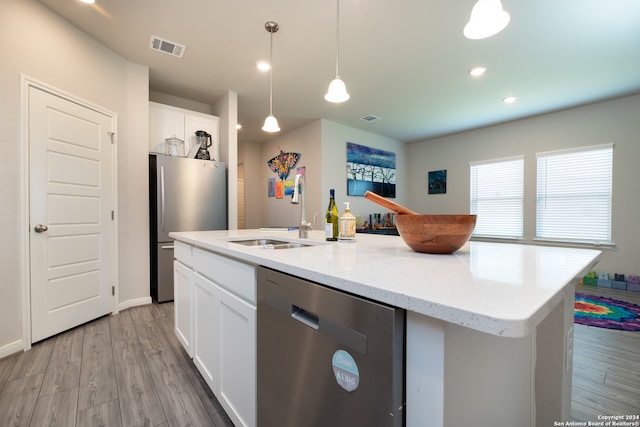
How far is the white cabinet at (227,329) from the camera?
1.09 meters

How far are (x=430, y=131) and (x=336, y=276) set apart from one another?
18.2 ft

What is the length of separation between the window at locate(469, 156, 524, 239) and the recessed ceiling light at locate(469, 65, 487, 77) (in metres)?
2.34

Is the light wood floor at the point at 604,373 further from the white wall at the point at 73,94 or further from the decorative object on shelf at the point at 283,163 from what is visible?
the decorative object on shelf at the point at 283,163

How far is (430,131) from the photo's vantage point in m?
5.45

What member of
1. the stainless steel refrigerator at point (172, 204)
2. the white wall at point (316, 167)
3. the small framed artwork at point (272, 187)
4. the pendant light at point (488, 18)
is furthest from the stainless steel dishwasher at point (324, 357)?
the small framed artwork at point (272, 187)

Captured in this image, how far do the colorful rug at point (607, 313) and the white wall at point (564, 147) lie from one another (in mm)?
→ 1037

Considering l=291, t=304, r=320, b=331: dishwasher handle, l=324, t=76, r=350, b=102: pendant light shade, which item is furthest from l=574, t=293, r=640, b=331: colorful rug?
l=291, t=304, r=320, b=331: dishwasher handle

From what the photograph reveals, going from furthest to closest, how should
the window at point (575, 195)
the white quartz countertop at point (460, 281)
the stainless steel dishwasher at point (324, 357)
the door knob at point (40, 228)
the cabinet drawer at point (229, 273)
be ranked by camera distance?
the window at point (575, 195) → the door knob at point (40, 228) → the cabinet drawer at point (229, 273) → the stainless steel dishwasher at point (324, 357) → the white quartz countertop at point (460, 281)

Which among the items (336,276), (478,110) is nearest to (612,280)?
(478,110)

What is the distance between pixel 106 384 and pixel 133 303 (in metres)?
1.57

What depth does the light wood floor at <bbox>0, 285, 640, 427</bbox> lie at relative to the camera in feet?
4.61

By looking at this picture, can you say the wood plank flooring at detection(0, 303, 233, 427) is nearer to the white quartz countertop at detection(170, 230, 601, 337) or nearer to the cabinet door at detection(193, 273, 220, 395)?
the cabinet door at detection(193, 273, 220, 395)

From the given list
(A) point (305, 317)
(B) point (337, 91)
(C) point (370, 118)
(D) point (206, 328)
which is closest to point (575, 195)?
(C) point (370, 118)

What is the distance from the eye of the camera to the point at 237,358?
119 centimetres
